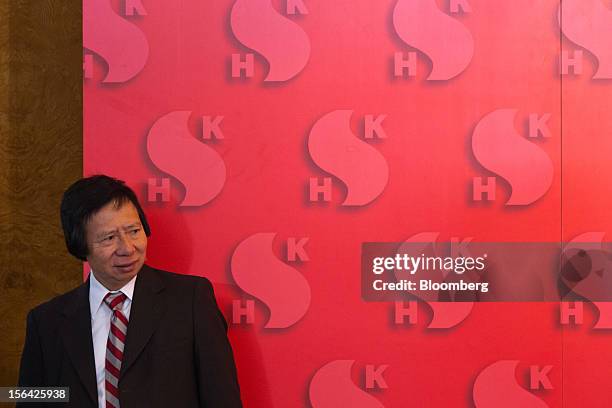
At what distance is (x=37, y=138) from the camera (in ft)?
8.75

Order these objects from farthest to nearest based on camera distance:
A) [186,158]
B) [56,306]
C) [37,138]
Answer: [37,138], [186,158], [56,306]

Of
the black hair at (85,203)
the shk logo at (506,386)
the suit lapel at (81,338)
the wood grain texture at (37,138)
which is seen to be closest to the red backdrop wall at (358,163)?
the shk logo at (506,386)

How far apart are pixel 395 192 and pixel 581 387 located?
0.85 meters

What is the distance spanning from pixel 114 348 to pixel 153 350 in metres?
0.11

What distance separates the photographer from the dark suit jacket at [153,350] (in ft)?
6.36

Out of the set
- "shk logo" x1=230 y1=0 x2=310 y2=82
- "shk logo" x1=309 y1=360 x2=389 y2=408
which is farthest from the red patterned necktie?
"shk logo" x1=230 y1=0 x2=310 y2=82

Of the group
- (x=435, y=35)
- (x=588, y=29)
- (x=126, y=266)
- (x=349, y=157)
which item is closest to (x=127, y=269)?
(x=126, y=266)

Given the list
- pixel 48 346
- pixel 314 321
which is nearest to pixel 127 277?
pixel 48 346

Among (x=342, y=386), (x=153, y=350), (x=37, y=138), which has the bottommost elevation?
(x=342, y=386)

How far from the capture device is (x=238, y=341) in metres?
2.19

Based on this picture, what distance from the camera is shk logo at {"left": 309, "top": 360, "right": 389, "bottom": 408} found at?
7.02ft

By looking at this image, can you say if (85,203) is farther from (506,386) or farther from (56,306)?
(506,386)

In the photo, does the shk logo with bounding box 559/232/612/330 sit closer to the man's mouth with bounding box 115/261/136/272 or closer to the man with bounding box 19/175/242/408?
the man with bounding box 19/175/242/408

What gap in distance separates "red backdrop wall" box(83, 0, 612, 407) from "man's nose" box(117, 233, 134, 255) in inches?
9.7
